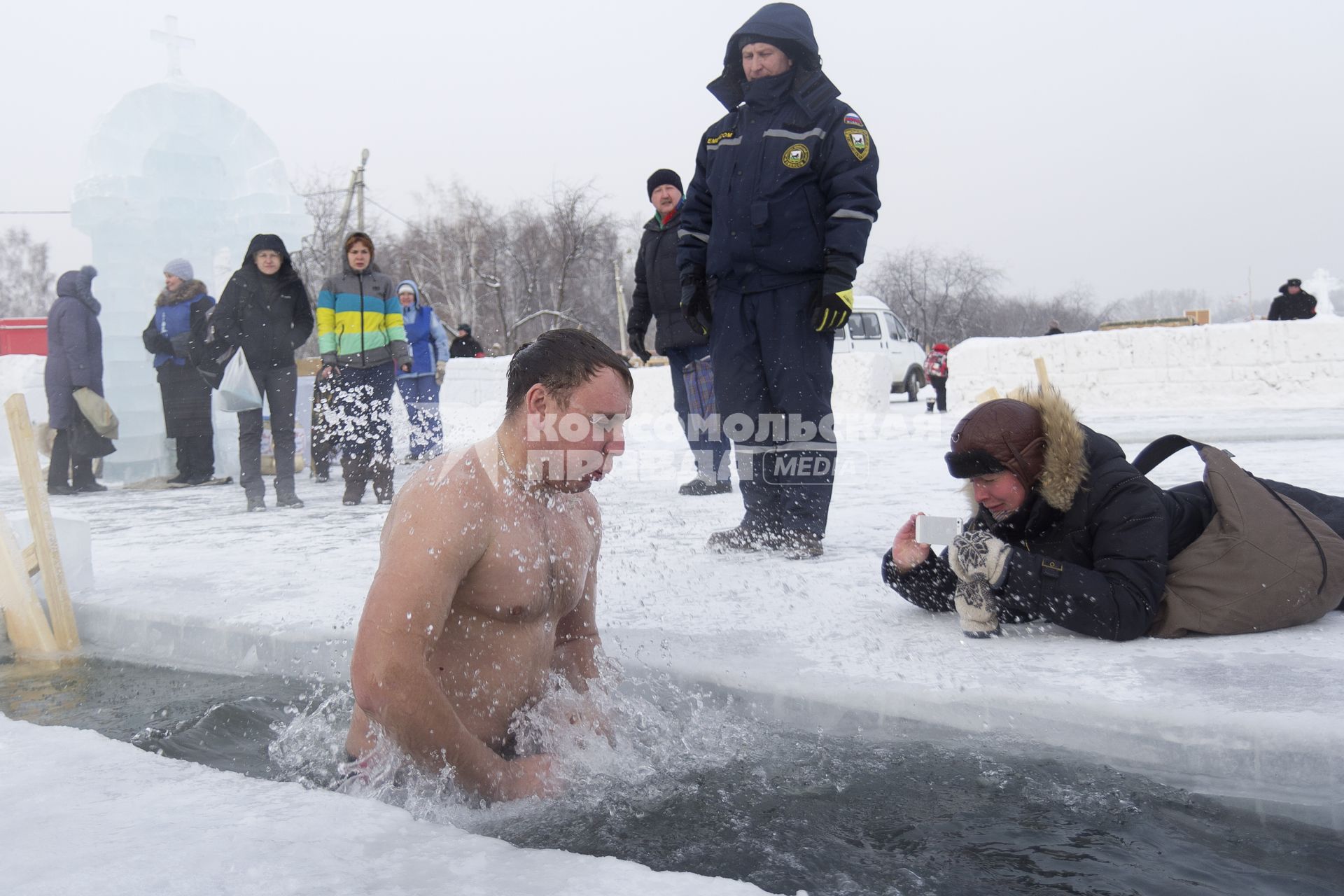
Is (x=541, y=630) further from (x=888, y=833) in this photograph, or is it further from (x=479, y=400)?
(x=479, y=400)

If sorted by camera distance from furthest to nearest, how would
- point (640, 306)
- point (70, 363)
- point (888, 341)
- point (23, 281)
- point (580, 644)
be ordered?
point (23, 281) < point (888, 341) < point (70, 363) < point (640, 306) < point (580, 644)

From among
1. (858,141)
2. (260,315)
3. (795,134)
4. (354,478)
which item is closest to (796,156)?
(795,134)

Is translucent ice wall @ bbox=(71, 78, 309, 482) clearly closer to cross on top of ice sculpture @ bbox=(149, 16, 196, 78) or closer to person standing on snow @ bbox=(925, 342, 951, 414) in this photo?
cross on top of ice sculpture @ bbox=(149, 16, 196, 78)

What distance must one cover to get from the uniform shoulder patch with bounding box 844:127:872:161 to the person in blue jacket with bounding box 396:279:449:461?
17.6 ft

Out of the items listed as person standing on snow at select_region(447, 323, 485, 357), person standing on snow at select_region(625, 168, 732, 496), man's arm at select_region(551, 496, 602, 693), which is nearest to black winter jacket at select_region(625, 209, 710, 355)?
person standing on snow at select_region(625, 168, 732, 496)

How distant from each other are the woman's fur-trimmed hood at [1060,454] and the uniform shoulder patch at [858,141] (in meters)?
1.70

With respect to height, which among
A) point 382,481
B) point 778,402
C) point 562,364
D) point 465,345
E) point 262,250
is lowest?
point 382,481

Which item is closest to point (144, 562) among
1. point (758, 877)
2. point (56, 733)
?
point (56, 733)

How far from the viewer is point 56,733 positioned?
7.85 ft

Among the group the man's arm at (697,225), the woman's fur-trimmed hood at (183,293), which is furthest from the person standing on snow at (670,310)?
the woman's fur-trimmed hood at (183,293)

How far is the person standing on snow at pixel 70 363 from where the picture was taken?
849cm

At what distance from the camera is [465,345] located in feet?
48.5

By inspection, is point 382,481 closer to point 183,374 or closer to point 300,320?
point 300,320

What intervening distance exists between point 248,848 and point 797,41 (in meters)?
3.59
